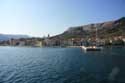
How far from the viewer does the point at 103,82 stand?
27422 millimetres

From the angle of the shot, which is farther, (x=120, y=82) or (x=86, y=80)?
(x=86, y=80)

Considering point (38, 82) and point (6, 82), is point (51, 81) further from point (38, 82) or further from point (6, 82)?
point (6, 82)

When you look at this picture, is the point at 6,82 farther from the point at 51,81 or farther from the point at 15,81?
the point at 51,81

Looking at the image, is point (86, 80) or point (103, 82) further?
point (86, 80)

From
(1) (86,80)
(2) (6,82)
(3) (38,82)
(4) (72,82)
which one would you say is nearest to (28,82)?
(3) (38,82)

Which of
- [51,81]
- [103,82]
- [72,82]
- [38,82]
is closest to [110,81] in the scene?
[103,82]

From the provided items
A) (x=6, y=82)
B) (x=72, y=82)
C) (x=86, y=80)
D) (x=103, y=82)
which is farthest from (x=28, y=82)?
(x=103, y=82)

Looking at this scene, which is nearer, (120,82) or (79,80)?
(120,82)

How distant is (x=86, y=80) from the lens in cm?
2920

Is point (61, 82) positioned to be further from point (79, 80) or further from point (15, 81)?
point (15, 81)

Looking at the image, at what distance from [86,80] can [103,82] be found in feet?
10.6

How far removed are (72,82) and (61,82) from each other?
6.38 ft

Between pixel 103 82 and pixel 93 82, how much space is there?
170 centimetres

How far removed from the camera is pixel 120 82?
27.2 meters
